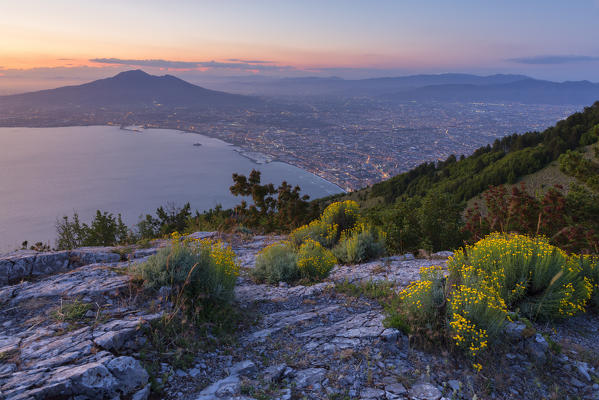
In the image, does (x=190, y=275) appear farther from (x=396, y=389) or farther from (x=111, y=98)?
(x=111, y=98)

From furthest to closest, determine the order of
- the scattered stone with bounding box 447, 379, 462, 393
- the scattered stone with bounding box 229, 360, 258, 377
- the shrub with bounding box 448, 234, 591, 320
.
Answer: the shrub with bounding box 448, 234, 591, 320
the scattered stone with bounding box 229, 360, 258, 377
the scattered stone with bounding box 447, 379, 462, 393

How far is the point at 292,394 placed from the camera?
118 inches

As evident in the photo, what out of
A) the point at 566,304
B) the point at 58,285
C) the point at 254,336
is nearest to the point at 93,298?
the point at 58,285

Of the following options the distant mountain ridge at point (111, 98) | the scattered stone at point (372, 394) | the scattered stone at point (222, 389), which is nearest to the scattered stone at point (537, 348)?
the scattered stone at point (372, 394)

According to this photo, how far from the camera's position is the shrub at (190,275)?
448 cm

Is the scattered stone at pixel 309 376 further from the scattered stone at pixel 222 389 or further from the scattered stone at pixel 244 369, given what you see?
the scattered stone at pixel 222 389

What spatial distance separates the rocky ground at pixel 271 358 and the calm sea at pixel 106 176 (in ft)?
68.0

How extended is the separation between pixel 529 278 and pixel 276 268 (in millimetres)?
4576

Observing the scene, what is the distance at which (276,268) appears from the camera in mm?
6625

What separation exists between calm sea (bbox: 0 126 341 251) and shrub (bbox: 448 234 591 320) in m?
24.5

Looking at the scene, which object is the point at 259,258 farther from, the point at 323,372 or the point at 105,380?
the point at 105,380

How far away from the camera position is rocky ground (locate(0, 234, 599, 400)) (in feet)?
9.62

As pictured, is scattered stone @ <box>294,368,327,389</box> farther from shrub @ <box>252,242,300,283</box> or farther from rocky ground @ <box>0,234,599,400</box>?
shrub @ <box>252,242,300,283</box>

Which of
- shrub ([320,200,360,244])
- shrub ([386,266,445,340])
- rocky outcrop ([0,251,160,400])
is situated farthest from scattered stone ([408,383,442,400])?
shrub ([320,200,360,244])
